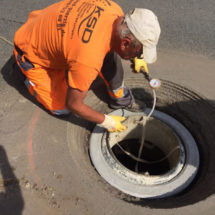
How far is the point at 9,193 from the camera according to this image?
1330mm

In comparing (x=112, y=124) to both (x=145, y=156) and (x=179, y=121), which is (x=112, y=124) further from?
(x=145, y=156)

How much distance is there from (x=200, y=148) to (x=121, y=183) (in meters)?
0.78

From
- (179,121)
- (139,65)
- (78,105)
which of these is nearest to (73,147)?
(78,105)

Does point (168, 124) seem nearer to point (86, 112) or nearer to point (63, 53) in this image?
point (86, 112)

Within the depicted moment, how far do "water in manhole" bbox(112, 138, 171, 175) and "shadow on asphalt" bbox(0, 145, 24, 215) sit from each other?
1202 mm

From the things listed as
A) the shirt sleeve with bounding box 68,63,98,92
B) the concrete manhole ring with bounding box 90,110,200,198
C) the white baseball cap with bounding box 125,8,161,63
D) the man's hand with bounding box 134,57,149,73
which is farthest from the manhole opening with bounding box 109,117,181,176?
the white baseball cap with bounding box 125,8,161,63

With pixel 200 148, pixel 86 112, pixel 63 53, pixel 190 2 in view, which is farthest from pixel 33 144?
pixel 190 2

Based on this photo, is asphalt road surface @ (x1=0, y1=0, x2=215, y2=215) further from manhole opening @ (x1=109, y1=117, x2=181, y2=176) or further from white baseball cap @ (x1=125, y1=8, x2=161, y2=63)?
white baseball cap @ (x1=125, y1=8, x2=161, y2=63)

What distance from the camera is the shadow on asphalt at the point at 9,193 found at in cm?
127

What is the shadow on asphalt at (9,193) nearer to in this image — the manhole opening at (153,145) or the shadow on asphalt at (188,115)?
the shadow on asphalt at (188,115)

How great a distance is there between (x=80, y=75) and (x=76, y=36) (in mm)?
247

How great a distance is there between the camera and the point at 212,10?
2.66 metres

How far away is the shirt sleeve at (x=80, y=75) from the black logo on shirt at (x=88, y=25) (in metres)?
0.16

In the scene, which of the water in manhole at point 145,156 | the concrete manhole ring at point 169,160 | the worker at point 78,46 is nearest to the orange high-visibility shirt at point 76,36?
the worker at point 78,46
